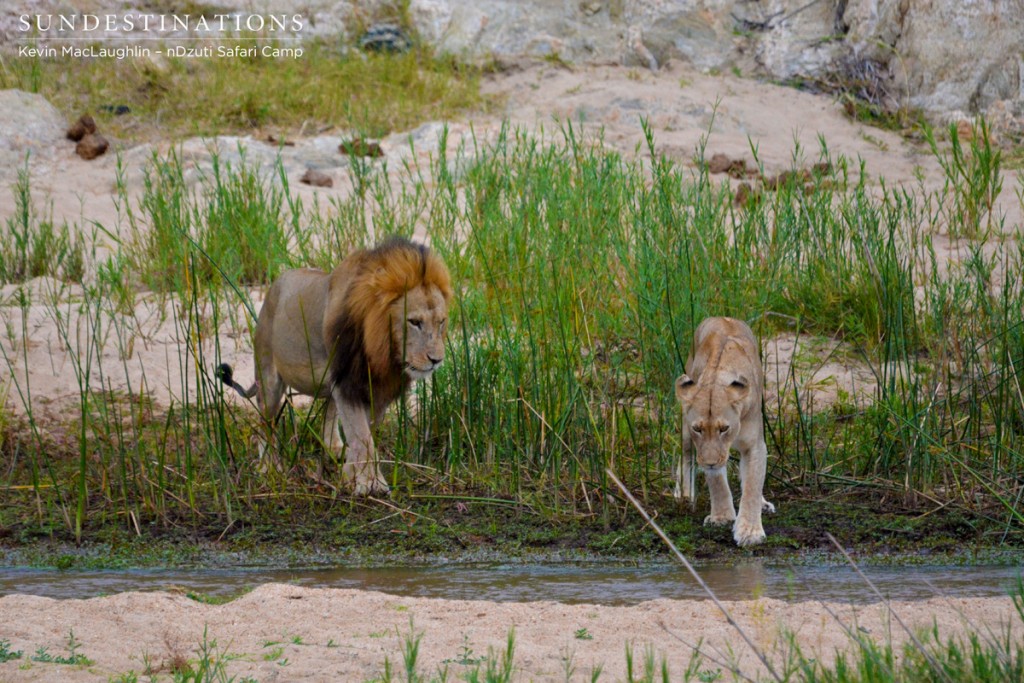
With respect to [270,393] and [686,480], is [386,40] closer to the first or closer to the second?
[270,393]

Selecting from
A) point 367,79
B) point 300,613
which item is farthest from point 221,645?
point 367,79

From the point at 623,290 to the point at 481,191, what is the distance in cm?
A: 222

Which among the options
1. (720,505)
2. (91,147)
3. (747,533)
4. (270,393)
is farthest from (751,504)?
(91,147)

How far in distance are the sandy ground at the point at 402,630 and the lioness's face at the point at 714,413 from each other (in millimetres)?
868

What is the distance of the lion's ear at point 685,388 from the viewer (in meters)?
5.21

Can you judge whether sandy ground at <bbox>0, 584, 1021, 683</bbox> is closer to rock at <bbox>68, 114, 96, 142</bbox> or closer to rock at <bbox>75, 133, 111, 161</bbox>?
rock at <bbox>75, 133, 111, 161</bbox>

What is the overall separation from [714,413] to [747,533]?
569 mm

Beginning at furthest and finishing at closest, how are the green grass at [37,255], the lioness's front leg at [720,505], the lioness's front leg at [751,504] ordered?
the green grass at [37,255] → the lioness's front leg at [720,505] → the lioness's front leg at [751,504]

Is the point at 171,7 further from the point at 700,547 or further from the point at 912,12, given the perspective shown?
the point at 700,547

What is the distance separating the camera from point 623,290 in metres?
7.18

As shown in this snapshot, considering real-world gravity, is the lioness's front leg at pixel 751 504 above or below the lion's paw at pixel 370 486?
above

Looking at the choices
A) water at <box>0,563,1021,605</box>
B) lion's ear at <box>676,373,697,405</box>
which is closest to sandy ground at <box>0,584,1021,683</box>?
water at <box>0,563,1021,605</box>

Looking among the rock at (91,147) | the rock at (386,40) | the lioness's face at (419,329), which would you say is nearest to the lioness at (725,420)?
the lioness's face at (419,329)

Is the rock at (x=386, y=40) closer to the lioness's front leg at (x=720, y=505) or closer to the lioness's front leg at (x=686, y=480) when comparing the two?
the lioness's front leg at (x=686, y=480)
